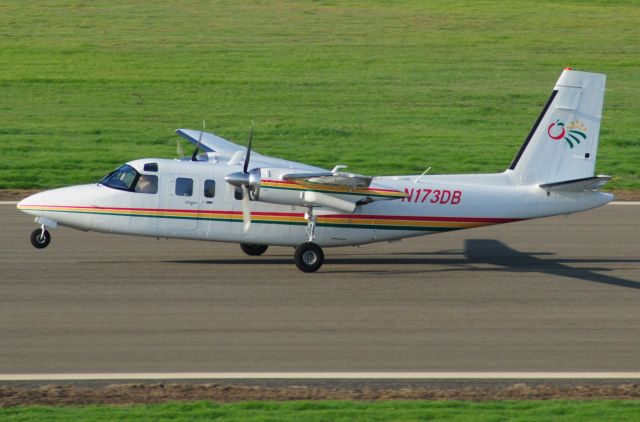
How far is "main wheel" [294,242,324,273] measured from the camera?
19.0m

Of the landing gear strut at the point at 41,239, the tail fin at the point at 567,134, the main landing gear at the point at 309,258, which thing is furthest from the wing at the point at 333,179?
the landing gear strut at the point at 41,239

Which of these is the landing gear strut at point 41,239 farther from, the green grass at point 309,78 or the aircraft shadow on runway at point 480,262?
the green grass at point 309,78

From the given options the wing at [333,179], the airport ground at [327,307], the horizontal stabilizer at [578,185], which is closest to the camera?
the airport ground at [327,307]

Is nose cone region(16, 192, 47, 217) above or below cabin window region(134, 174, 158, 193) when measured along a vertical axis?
Result: below

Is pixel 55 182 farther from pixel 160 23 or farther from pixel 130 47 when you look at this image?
pixel 160 23

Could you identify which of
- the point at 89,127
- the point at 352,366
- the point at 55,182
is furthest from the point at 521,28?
the point at 352,366

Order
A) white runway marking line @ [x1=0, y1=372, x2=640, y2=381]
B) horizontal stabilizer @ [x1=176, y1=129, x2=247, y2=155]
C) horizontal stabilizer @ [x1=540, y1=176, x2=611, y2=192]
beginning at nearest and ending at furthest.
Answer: white runway marking line @ [x1=0, y1=372, x2=640, y2=381] < horizontal stabilizer @ [x1=540, y1=176, x2=611, y2=192] < horizontal stabilizer @ [x1=176, y1=129, x2=247, y2=155]

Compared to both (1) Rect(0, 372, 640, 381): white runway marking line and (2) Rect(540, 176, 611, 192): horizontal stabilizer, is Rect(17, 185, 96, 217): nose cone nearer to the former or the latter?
(1) Rect(0, 372, 640, 381): white runway marking line

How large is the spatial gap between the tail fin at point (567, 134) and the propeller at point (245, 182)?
540 cm

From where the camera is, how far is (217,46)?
49312 mm

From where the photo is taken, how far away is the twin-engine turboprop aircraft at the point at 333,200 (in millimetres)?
19266

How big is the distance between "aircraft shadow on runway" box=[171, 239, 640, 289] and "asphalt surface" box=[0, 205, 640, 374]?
1.6 inches

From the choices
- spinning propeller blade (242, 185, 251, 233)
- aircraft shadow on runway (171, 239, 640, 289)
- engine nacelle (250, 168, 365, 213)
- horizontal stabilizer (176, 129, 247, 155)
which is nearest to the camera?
engine nacelle (250, 168, 365, 213)

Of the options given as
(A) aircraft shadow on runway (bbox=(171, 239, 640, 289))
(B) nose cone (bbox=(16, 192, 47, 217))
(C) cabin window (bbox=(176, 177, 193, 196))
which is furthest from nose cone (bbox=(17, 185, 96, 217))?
(A) aircraft shadow on runway (bbox=(171, 239, 640, 289))
